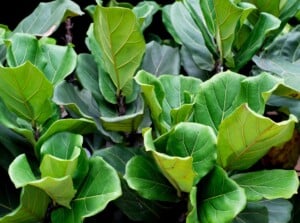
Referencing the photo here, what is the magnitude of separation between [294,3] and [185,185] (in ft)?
1.60

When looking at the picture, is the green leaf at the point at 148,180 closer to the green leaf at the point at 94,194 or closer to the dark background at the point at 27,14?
Answer: the green leaf at the point at 94,194

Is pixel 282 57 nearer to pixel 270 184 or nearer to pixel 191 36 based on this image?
pixel 191 36

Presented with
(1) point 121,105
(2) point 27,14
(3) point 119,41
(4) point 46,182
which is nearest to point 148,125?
(1) point 121,105

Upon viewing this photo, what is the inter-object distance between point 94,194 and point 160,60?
38 centimetres

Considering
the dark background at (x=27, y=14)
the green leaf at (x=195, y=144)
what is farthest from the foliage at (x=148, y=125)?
the dark background at (x=27, y=14)

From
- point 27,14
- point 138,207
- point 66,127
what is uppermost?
point 66,127

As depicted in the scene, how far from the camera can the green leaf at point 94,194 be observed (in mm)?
702

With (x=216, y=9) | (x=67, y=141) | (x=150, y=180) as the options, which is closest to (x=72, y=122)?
(x=67, y=141)

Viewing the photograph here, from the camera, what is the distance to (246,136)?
2.39 feet

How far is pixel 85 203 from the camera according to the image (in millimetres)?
730

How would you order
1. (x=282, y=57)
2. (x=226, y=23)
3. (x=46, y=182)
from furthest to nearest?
(x=282, y=57)
(x=226, y=23)
(x=46, y=182)

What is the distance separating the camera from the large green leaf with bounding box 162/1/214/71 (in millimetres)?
1015

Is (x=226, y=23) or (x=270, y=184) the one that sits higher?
(x=226, y=23)

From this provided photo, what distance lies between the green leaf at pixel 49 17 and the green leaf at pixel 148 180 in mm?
398
